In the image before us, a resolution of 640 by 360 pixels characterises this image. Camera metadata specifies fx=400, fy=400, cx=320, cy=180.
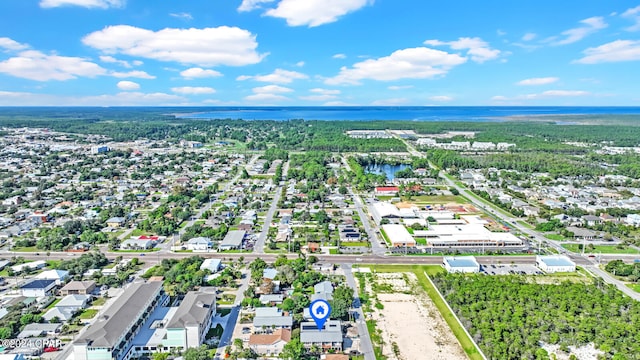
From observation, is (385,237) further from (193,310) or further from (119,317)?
(119,317)

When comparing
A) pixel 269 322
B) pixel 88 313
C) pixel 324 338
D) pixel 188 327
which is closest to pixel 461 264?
pixel 324 338

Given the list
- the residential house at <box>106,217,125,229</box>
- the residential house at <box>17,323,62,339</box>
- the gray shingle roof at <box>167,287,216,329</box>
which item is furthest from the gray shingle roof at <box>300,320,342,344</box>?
the residential house at <box>106,217,125,229</box>

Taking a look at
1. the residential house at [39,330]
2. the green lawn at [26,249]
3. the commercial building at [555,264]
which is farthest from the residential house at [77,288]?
the commercial building at [555,264]

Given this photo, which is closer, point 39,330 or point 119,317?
point 119,317

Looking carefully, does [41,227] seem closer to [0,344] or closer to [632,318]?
[0,344]

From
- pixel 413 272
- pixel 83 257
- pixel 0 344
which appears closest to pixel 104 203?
pixel 83 257

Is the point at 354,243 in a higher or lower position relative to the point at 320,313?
lower

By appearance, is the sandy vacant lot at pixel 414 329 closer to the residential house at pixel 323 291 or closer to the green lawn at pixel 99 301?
the residential house at pixel 323 291

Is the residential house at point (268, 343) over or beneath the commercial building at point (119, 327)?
beneath
